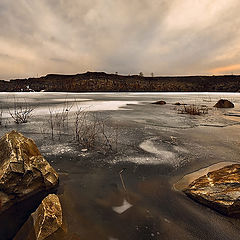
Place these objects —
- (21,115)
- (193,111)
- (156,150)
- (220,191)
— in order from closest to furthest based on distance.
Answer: (220,191) → (156,150) → (21,115) → (193,111)

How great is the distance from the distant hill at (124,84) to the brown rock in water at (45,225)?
51157 mm

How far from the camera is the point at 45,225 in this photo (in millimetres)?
1444

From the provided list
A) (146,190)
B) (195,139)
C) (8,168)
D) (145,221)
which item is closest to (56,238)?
(145,221)

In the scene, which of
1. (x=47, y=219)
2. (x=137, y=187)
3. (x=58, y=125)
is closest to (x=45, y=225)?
(x=47, y=219)

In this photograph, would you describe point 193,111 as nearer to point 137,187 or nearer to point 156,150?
point 156,150

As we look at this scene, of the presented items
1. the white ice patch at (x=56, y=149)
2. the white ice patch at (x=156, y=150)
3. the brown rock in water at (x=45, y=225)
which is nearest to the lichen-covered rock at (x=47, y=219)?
the brown rock in water at (x=45, y=225)

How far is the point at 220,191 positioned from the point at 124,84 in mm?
54724

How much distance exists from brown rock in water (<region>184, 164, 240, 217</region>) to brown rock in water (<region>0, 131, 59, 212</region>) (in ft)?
6.28

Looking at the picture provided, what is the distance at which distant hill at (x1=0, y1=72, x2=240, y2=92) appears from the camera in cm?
5162

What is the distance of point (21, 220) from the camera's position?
1.65 meters

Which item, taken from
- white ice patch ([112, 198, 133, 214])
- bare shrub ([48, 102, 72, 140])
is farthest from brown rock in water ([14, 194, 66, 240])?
bare shrub ([48, 102, 72, 140])

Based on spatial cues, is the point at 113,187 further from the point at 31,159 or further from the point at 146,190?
the point at 31,159

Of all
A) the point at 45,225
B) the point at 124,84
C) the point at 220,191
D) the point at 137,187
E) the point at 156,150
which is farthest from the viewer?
the point at 124,84

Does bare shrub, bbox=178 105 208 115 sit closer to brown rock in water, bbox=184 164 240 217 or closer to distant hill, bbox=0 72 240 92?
brown rock in water, bbox=184 164 240 217
